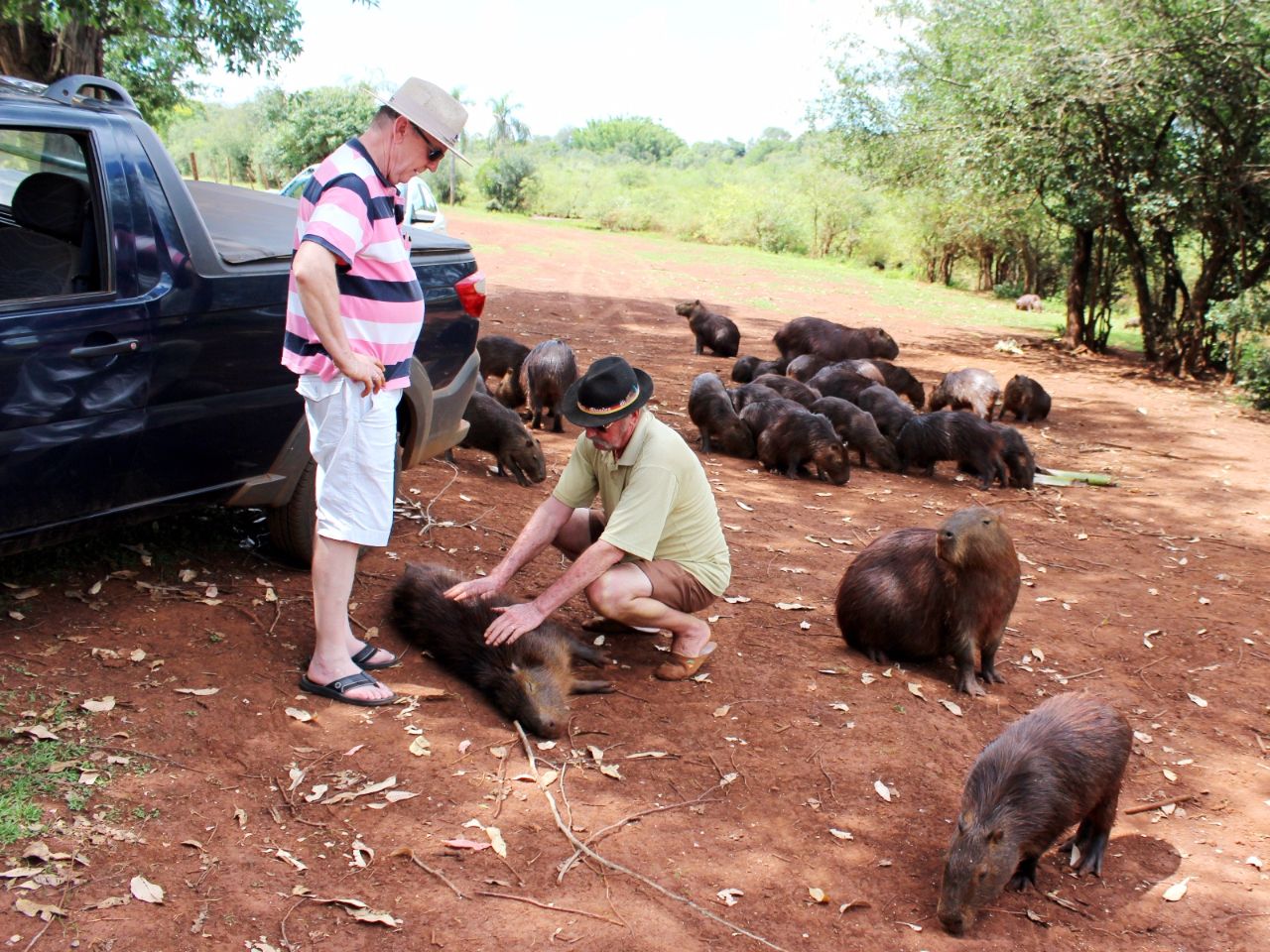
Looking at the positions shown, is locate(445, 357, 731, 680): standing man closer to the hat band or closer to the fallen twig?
the hat band

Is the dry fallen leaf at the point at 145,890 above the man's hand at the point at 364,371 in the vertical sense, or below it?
below

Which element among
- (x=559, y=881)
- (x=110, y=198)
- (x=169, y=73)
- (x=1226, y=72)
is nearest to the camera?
→ (x=559, y=881)

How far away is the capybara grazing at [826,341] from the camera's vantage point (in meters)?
15.1

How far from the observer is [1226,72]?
1352 cm

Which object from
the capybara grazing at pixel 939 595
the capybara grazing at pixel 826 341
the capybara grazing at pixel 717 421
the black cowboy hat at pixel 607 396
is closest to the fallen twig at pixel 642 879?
the black cowboy hat at pixel 607 396

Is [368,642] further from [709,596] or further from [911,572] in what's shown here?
[911,572]

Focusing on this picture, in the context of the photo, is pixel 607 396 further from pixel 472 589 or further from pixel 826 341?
pixel 826 341

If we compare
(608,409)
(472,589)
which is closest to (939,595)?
(608,409)

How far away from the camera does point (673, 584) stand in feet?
16.3

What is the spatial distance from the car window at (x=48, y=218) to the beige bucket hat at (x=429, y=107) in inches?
49.5

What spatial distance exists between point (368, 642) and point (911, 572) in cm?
258

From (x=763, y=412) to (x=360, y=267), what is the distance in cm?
629

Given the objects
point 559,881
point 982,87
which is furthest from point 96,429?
point 982,87

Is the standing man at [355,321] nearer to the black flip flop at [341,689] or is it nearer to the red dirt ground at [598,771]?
the black flip flop at [341,689]
